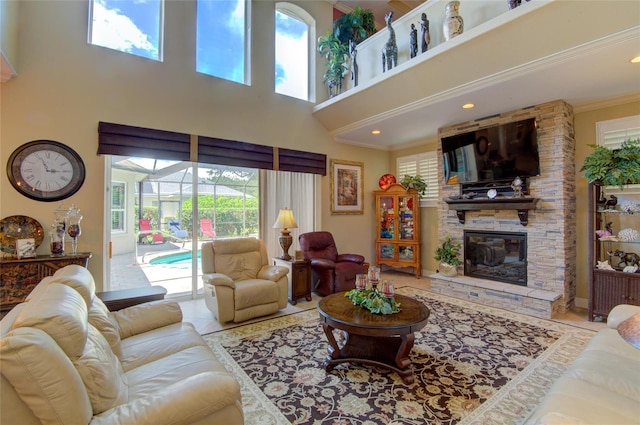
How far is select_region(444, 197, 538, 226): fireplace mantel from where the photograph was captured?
161 inches

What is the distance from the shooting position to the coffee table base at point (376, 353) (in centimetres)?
233

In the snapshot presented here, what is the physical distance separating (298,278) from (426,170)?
3.58m

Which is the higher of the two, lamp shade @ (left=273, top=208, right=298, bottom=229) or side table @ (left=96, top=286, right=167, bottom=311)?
lamp shade @ (left=273, top=208, right=298, bottom=229)

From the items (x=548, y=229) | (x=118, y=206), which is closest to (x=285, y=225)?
(x=118, y=206)

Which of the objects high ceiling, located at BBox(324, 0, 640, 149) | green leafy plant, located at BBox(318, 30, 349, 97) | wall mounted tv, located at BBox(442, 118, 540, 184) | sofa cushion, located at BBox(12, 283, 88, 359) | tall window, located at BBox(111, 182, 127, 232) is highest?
green leafy plant, located at BBox(318, 30, 349, 97)

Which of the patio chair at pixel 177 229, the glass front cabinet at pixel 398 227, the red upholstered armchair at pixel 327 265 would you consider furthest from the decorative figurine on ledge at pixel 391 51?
the patio chair at pixel 177 229

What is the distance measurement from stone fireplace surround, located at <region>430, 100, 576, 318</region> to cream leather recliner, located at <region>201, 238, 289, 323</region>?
9.52ft

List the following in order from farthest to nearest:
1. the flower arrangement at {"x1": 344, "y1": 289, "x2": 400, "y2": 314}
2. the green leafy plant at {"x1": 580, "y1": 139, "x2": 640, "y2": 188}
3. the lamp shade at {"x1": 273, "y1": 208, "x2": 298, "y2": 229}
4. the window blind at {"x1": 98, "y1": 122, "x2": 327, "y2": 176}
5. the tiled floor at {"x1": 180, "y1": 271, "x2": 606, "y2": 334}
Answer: the lamp shade at {"x1": 273, "y1": 208, "x2": 298, "y2": 229} → the window blind at {"x1": 98, "y1": 122, "x2": 327, "y2": 176} → the tiled floor at {"x1": 180, "y1": 271, "x2": 606, "y2": 334} → the green leafy plant at {"x1": 580, "y1": 139, "x2": 640, "y2": 188} → the flower arrangement at {"x1": 344, "y1": 289, "x2": 400, "y2": 314}

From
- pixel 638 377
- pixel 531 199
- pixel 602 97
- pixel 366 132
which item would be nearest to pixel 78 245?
pixel 366 132

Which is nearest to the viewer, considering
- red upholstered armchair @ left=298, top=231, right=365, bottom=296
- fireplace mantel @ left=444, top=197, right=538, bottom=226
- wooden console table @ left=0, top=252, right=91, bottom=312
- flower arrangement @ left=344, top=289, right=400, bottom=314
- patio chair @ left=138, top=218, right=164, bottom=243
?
flower arrangement @ left=344, top=289, right=400, bottom=314

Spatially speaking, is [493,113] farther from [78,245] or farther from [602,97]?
[78,245]

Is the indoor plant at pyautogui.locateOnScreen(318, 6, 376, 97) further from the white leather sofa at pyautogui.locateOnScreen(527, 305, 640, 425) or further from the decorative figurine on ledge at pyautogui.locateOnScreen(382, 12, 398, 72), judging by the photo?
the white leather sofa at pyautogui.locateOnScreen(527, 305, 640, 425)

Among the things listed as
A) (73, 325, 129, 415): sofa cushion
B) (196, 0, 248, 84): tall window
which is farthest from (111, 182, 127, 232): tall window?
(73, 325, 129, 415): sofa cushion

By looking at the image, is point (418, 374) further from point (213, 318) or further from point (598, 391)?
point (213, 318)
